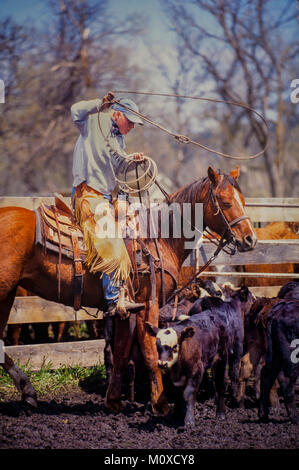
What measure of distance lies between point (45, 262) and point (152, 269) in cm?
117

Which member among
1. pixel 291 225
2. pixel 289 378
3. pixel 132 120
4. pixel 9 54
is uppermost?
pixel 9 54

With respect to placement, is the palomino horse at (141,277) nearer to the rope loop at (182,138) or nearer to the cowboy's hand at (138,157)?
the rope loop at (182,138)

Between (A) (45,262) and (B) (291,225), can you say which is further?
(B) (291,225)

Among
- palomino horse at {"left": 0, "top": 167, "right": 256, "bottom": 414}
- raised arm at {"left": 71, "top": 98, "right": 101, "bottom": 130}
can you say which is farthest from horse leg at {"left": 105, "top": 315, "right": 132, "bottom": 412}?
raised arm at {"left": 71, "top": 98, "right": 101, "bottom": 130}

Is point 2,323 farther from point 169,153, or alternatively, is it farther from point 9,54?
point 169,153

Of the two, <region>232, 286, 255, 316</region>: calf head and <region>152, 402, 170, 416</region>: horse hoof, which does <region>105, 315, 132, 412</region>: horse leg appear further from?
<region>232, 286, 255, 316</region>: calf head

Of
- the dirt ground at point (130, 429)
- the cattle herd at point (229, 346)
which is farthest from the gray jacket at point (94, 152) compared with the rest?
the dirt ground at point (130, 429)

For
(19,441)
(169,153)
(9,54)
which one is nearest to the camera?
(19,441)

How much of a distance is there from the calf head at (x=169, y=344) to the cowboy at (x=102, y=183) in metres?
0.41

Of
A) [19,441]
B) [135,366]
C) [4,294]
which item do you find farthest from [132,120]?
[19,441]

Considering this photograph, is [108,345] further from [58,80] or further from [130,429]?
[58,80]

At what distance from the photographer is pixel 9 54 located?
58.1ft

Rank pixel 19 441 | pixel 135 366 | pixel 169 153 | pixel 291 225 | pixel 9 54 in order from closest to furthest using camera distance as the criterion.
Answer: pixel 19 441 → pixel 135 366 → pixel 291 225 → pixel 9 54 → pixel 169 153

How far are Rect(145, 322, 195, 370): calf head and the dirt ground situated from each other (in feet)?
2.32
